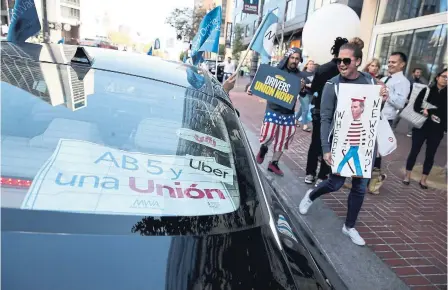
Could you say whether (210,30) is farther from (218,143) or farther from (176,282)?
(176,282)

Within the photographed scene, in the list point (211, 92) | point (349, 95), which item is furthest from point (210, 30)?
point (211, 92)

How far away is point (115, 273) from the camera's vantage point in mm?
991

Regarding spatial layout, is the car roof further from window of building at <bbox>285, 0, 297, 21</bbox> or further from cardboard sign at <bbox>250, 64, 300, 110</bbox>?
window of building at <bbox>285, 0, 297, 21</bbox>

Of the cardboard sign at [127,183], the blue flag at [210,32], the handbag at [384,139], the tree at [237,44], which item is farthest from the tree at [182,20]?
the cardboard sign at [127,183]

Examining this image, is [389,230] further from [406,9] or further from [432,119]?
[406,9]

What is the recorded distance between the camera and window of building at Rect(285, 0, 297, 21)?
21433 mm

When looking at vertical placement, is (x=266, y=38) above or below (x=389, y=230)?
above

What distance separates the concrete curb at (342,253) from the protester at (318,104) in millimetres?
569

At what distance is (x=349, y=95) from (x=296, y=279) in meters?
2.22

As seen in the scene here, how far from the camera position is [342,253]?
317 cm

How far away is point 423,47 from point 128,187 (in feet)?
34.1

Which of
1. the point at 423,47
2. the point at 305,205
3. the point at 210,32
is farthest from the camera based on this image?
the point at 423,47

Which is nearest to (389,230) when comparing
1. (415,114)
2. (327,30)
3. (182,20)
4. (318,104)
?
(318,104)

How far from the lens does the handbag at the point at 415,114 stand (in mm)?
4875
